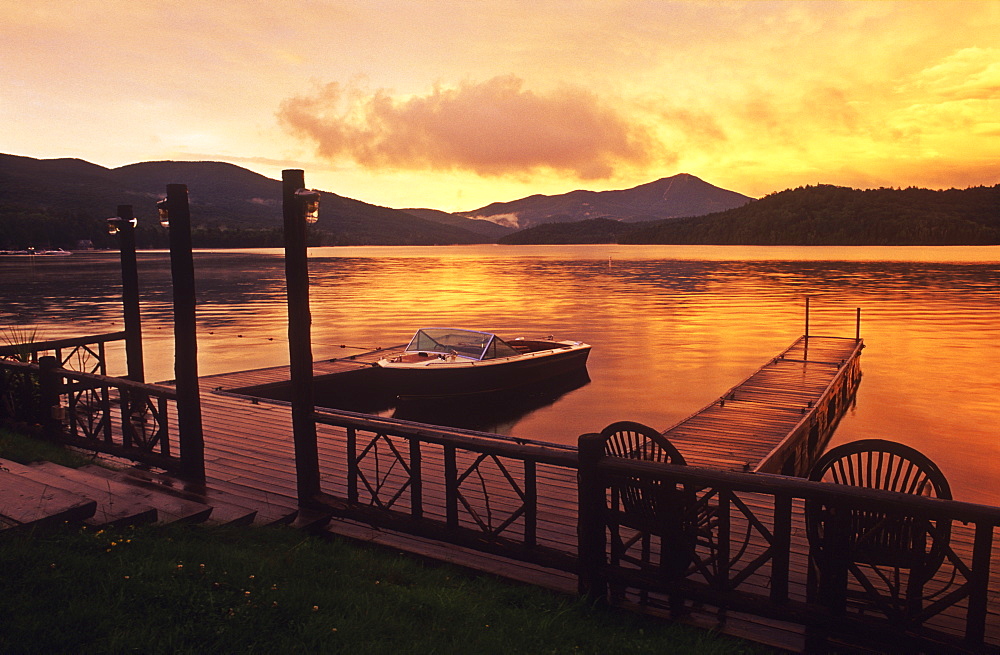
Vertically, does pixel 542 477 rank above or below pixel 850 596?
below

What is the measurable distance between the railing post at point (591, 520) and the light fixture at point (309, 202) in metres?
3.78

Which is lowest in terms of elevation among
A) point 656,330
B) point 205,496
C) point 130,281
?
point 656,330

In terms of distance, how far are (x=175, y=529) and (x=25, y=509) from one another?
109cm

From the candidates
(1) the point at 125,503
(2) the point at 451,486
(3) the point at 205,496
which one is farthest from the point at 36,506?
(2) the point at 451,486

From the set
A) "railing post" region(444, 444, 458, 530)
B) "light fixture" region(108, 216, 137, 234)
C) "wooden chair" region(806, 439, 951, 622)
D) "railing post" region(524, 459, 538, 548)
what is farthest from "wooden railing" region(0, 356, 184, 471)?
"wooden chair" region(806, 439, 951, 622)

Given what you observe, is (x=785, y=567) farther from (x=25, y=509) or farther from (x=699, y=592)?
(x=25, y=509)

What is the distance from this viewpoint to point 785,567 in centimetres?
444

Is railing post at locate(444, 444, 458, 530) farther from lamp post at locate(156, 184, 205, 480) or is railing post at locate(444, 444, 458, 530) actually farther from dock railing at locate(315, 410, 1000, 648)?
lamp post at locate(156, 184, 205, 480)

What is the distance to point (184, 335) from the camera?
8062 millimetres

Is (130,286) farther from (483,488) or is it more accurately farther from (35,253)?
(35,253)

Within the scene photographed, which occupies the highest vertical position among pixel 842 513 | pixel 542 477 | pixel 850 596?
pixel 842 513

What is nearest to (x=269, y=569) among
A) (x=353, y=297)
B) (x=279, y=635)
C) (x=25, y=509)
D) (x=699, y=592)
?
(x=279, y=635)

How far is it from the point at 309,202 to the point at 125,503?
10.7 feet

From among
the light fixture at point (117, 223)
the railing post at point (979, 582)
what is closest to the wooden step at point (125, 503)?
the railing post at point (979, 582)
